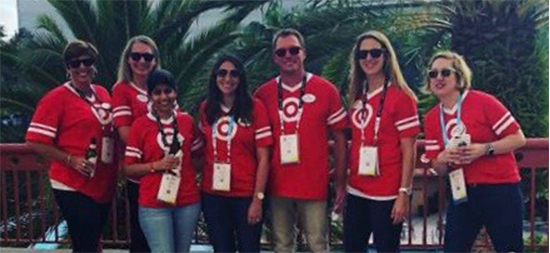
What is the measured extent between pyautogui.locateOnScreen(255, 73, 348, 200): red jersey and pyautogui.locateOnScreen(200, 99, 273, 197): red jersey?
7 centimetres

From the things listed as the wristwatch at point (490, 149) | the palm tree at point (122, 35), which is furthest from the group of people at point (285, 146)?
the palm tree at point (122, 35)

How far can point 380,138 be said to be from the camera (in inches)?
118

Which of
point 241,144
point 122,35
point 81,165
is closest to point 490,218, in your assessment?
point 241,144

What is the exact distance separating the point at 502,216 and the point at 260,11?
1648 mm

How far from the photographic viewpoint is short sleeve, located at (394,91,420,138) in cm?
298

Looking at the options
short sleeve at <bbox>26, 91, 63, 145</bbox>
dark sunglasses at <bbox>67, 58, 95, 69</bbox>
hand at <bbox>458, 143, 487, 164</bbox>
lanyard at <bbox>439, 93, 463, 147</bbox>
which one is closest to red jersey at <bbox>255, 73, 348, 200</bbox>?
lanyard at <bbox>439, 93, 463, 147</bbox>

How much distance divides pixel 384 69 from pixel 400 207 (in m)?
0.69

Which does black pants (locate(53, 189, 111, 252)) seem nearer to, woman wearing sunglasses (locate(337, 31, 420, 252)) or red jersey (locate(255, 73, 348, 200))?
red jersey (locate(255, 73, 348, 200))

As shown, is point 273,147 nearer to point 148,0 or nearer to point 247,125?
point 247,125

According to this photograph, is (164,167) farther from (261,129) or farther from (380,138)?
(380,138)

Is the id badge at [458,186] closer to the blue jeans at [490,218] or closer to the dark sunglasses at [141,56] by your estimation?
the blue jeans at [490,218]

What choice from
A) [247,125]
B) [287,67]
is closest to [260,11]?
[287,67]

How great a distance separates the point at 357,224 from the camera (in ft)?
10.3

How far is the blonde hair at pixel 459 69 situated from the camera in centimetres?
306
